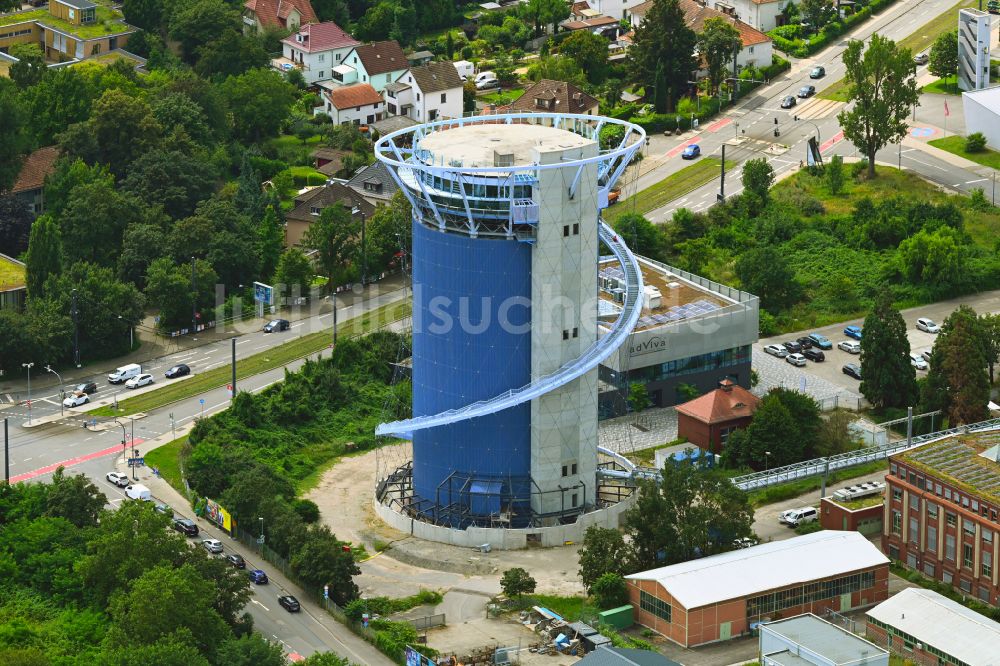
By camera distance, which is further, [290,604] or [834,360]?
[834,360]

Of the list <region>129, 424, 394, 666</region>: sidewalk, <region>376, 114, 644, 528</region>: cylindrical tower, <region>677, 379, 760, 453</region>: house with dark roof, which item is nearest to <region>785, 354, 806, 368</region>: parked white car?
<region>677, 379, 760, 453</region>: house with dark roof

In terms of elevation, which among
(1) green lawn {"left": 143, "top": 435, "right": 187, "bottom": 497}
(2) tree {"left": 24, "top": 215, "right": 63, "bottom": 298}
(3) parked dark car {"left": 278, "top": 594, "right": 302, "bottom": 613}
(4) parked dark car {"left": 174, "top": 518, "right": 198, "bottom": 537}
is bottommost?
(3) parked dark car {"left": 278, "top": 594, "right": 302, "bottom": 613}

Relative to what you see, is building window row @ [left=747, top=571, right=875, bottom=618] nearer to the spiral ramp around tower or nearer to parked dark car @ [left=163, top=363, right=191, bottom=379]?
the spiral ramp around tower

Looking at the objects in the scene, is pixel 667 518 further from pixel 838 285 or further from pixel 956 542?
pixel 838 285

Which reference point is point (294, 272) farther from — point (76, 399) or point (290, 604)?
point (290, 604)

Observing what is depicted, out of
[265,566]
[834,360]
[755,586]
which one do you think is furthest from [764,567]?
[834,360]

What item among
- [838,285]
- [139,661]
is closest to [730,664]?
[139,661]

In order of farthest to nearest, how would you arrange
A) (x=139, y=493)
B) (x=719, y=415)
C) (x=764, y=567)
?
(x=719, y=415), (x=139, y=493), (x=764, y=567)

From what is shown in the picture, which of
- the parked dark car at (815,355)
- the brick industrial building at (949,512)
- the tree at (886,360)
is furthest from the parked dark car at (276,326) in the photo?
the brick industrial building at (949,512)
